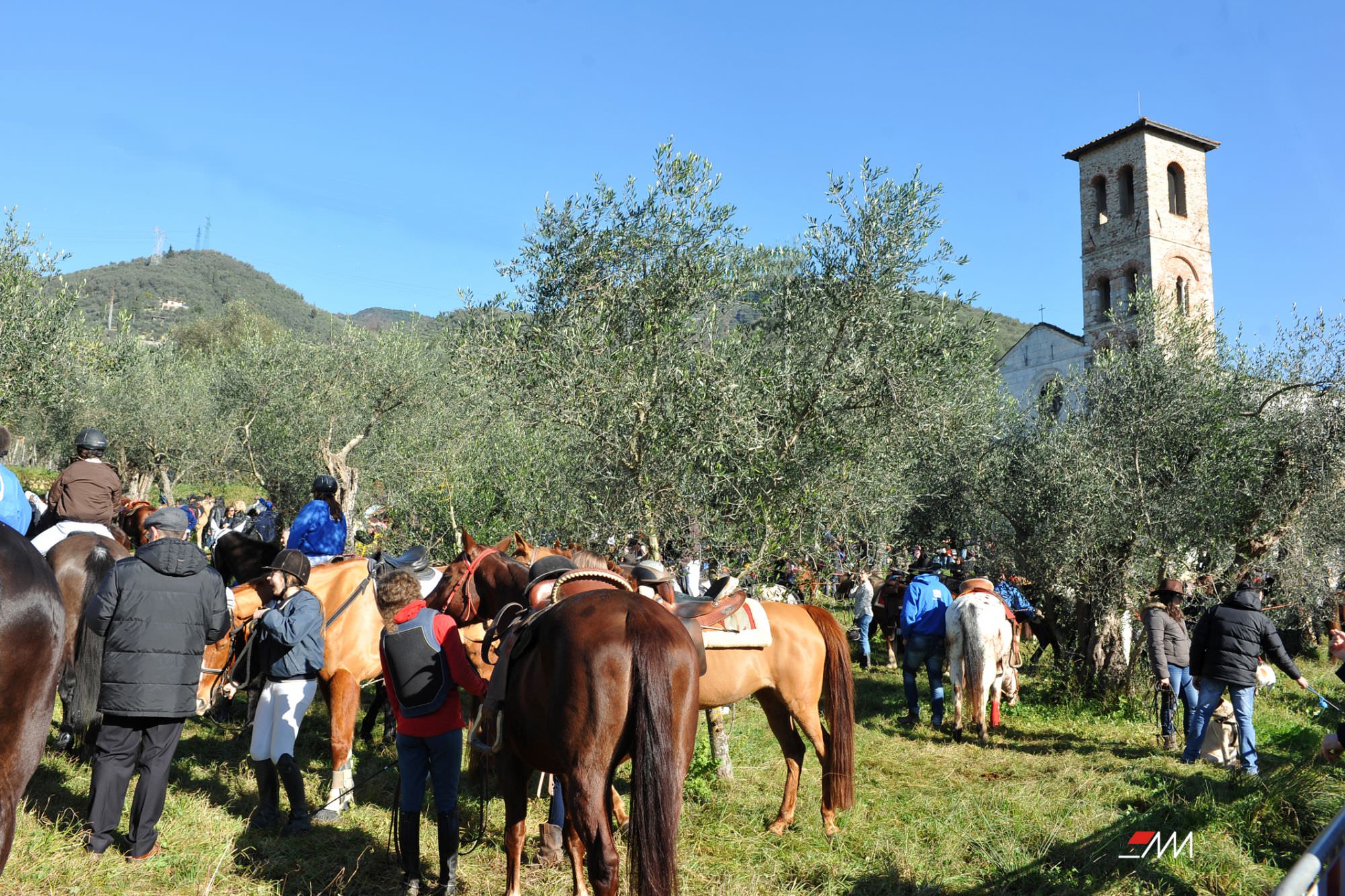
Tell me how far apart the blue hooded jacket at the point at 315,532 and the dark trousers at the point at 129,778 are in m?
3.44

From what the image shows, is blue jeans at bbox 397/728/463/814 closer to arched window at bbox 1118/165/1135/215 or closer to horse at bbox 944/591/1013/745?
horse at bbox 944/591/1013/745

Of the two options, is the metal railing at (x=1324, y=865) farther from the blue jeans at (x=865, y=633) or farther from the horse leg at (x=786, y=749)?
the blue jeans at (x=865, y=633)

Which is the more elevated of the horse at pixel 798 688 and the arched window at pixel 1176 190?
the arched window at pixel 1176 190

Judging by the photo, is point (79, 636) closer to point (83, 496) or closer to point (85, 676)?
point (85, 676)

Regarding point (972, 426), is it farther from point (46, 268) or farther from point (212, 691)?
point (46, 268)

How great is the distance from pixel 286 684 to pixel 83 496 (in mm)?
3424

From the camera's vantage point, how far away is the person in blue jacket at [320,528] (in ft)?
27.8

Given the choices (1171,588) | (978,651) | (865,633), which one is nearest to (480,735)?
(978,651)

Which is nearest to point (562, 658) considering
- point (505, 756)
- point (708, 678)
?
point (505, 756)

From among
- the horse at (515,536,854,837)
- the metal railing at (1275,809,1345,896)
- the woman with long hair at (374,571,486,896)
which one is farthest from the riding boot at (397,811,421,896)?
the metal railing at (1275,809,1345,896)

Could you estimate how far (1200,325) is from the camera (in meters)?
14.4

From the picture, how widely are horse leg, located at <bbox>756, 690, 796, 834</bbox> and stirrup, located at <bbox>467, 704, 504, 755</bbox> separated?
106 inches

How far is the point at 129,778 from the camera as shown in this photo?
5043mm

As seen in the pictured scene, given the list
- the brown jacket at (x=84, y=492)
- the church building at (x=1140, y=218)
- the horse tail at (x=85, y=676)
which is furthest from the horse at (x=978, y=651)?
the church building at (x=1140, y=218)
